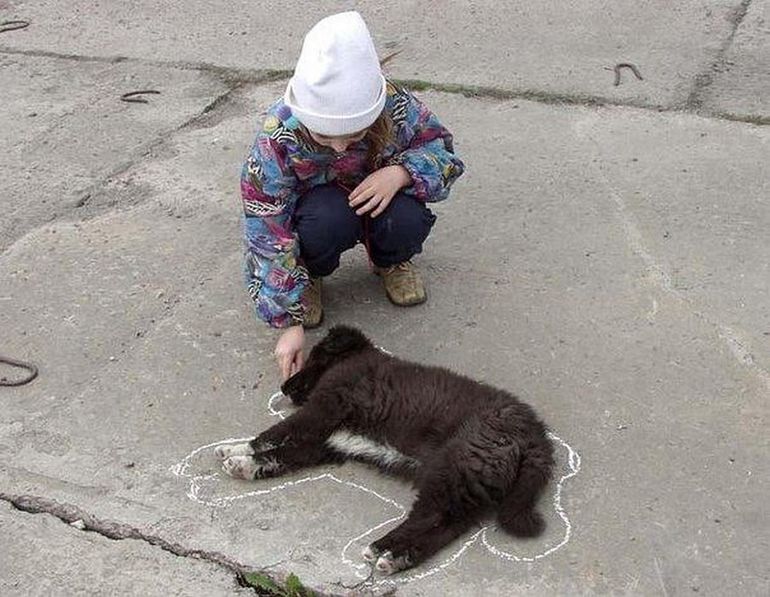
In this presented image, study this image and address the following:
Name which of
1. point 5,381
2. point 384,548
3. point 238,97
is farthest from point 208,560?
point 238,97

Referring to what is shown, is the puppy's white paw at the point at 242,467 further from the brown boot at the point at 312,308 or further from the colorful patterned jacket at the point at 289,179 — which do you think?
the brown boot at the point at 312,308

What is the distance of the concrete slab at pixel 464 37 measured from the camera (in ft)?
17.8

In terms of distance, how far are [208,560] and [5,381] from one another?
1130mm

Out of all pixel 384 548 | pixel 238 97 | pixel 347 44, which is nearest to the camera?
pixel 384 548

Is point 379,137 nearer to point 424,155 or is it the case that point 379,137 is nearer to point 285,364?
point 424,155

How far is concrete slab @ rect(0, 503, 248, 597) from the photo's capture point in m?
2.71

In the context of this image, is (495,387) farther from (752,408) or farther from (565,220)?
(565,220)

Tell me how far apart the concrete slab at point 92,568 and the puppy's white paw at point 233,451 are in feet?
1.19

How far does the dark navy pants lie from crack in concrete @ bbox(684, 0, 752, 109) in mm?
1907

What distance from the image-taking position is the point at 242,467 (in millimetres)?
3012

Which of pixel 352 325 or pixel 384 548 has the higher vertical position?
pixel 384 548

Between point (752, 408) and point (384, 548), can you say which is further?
point (752, 408)

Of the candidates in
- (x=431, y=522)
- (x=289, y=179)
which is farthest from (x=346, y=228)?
(x=431, y=522)

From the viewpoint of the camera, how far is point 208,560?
2.78 meters
